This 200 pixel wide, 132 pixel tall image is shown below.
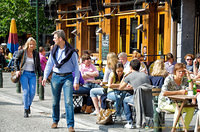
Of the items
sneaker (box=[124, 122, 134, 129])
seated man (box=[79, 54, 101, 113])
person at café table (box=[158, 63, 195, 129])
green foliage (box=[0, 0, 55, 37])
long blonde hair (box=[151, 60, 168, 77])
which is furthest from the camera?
green foliage (box=[0, 0, 55, 37])

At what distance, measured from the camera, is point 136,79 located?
7715 mm

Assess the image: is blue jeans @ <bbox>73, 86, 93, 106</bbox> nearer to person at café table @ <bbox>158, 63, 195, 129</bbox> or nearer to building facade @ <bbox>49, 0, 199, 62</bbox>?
person at café table @ <bbox>158, 63, 195, 129</bbox>

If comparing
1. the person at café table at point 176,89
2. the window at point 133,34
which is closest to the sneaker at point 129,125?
the person at café table at point 176,89

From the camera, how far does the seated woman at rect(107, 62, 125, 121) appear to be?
820 cm

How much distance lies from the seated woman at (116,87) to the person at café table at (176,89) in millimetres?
1213

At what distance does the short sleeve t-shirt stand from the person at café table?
1.81 ft

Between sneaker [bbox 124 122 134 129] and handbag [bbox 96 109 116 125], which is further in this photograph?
handbag [bbox 96 109 116 125]

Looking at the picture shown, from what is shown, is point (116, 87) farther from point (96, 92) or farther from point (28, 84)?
point (28, 84)

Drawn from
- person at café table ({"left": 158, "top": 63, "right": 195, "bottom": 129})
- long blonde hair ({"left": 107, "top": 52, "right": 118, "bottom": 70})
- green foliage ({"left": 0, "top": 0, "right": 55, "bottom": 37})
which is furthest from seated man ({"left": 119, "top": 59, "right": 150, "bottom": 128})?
green foliage ({"left": 0, "top": 0, "right": 55, "bottom": 37})

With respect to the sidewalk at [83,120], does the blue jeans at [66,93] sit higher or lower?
higher

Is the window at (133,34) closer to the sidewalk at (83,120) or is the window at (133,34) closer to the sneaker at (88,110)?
the sidewalk at (83,120)

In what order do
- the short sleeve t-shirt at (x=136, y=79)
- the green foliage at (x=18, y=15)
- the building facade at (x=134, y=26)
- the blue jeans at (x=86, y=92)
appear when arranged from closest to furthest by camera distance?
the short sleeve t-shirt at (x=136, y=79), the blue jeans at (x=86, y=92), the building facade at (x=134, y=26), the green foliage at (x=18, y=15)

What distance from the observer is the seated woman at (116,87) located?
8203 millimetres

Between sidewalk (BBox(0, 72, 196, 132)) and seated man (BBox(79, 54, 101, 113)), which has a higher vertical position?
seated man (BBox(79, 54, 101, 113))
